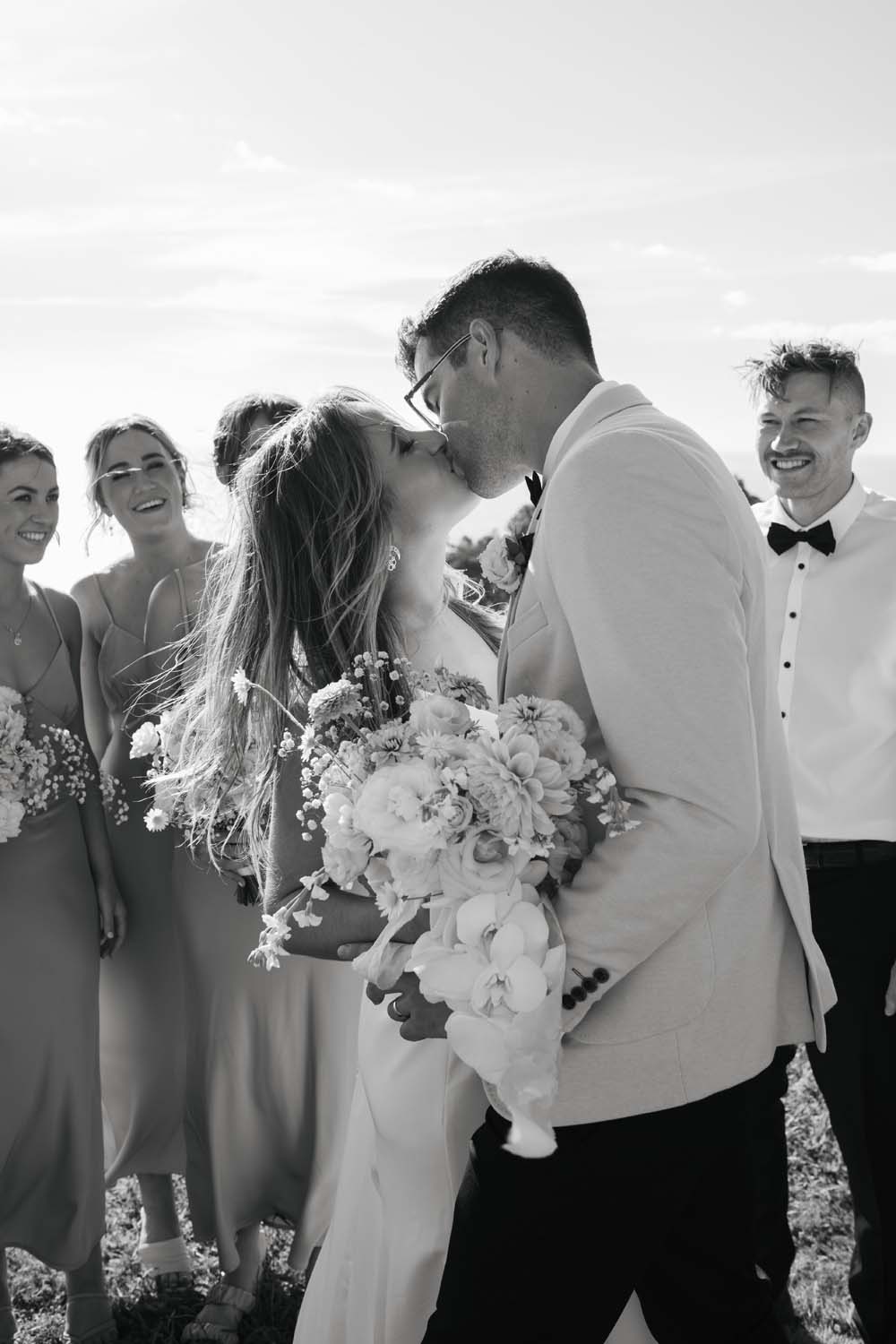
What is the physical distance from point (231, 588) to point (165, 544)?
2.45 m

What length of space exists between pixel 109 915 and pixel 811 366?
3185mm

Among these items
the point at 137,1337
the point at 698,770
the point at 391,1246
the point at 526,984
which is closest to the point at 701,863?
the point at 698,770

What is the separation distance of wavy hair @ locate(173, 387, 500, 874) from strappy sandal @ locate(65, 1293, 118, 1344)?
7.42 feet

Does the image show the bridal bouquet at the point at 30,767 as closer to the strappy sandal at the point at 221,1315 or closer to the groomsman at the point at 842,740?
the strappy sandal at the point at 221,1315

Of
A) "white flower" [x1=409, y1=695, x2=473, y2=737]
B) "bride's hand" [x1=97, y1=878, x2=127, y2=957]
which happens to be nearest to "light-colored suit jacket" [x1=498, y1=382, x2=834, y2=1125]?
"white flower" [x1=409, y1=695, x2=473, y2=737]

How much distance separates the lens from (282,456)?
118 inches

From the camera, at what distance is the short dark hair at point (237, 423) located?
4.73 metres

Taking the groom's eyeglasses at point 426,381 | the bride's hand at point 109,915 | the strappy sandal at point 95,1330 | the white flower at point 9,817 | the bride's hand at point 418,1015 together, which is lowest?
the strappy sandal at point 95,1330

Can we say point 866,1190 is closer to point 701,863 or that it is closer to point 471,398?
point 701,863

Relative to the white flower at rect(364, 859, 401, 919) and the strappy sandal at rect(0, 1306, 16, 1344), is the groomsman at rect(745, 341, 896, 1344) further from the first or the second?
the strappy sandal at rect(0, 1306, 16, 1344)

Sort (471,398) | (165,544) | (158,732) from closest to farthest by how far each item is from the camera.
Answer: (471,398), (158,732), (165,544)

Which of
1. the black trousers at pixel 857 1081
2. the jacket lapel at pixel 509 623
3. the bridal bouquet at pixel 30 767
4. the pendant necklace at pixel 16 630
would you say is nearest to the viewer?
the jacket lapel at pixel 509 623

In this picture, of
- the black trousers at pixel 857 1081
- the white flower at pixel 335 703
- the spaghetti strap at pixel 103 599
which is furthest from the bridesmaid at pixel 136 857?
the white flower at pixel 335 703

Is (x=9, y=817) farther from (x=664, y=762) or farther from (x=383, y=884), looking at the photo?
(x=664, y=762)
